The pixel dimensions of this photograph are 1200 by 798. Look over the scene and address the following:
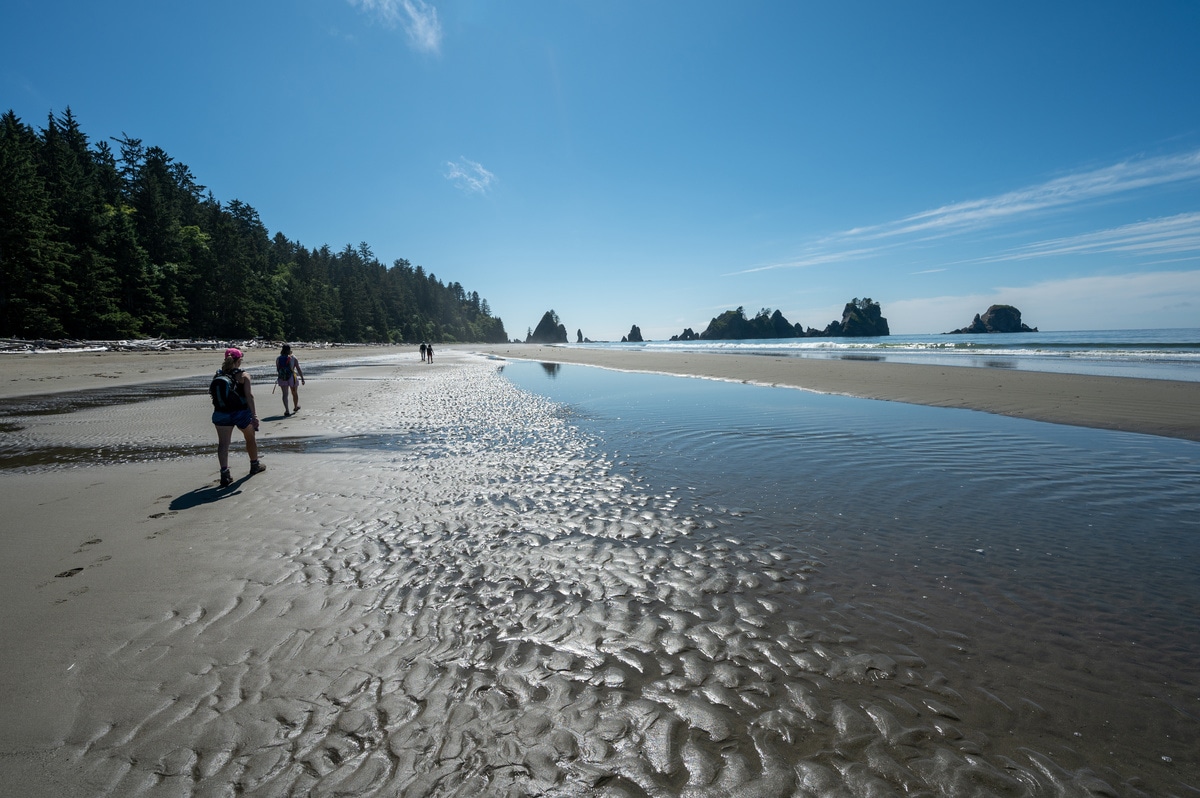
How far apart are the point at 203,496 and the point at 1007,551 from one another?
1078 centimetres

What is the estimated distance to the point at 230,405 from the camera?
8.38 m

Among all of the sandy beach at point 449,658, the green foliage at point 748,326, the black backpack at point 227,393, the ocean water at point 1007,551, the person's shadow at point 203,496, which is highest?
the green foliage at point 748,326

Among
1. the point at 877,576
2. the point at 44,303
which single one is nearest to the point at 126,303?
the point at 44,303

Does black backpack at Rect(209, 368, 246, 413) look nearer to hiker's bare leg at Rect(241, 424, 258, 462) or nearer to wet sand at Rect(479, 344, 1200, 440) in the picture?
hiker's bare leg at Rect(241, 424, 258, 462)

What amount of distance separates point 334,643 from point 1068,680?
206 inches

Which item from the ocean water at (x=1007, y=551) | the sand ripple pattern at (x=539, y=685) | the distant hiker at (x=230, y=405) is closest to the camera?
the sand ripple pattern at (x=539, y=685)

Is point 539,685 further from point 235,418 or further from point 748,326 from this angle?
point 748,326

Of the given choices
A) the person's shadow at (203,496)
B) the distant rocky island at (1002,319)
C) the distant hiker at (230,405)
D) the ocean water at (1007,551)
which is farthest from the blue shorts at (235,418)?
the distant rocky island at (1002,319)

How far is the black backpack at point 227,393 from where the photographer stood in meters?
8.24

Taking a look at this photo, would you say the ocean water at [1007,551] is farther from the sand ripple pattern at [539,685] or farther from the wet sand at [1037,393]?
the wet sand at [1037,393]

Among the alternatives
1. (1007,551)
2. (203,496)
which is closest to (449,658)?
(1007,551)

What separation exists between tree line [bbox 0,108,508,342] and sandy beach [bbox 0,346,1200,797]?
166ft

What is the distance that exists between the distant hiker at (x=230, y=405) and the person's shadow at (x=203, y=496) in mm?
149

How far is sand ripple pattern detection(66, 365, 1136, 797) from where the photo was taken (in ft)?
8.50
